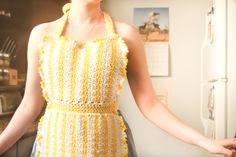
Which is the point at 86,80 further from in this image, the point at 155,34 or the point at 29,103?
the point at 155,34

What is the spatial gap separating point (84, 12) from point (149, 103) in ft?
0.81

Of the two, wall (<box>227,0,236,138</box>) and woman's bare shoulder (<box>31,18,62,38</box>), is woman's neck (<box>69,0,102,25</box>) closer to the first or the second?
woman's bare shoulder (<box>31,18,62,38</box>)

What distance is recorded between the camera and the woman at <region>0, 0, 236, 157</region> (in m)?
0.80

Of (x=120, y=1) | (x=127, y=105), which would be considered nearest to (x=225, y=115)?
(x=127, y=105)

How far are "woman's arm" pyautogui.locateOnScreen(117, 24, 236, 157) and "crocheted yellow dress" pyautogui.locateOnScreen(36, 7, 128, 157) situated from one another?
46 mm

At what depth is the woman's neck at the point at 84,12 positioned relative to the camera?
0.84m

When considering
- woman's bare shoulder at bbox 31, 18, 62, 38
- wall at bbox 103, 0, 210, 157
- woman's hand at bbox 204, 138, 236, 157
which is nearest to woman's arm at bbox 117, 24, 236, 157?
woman's hand at bbox 204, 138, 236, 157

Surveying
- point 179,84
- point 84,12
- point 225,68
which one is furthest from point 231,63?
point 84,12

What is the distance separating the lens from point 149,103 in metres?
0.91

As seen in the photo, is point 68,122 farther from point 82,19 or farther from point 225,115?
point 225,115

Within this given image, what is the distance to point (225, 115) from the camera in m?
2.28

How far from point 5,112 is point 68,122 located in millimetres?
1727

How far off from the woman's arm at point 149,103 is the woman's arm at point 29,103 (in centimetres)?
20

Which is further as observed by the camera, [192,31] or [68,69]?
[192,31]
